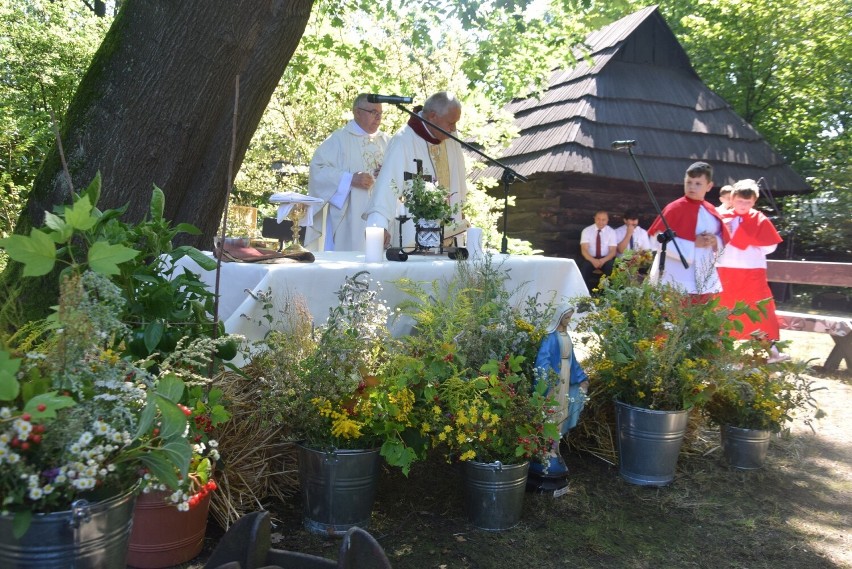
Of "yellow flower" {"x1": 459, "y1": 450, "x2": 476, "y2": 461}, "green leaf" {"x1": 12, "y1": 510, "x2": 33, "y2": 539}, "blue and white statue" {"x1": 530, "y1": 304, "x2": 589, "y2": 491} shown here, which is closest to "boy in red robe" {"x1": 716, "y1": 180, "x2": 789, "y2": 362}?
"blue and white statue" {"x1": 530, "y1": 304, "x2": 589, "y2": 491}

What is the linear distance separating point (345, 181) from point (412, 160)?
0.88m

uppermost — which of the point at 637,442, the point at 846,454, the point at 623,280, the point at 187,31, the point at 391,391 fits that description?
the point at 187,31

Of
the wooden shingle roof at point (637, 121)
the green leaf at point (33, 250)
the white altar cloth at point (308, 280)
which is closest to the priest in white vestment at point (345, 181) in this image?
the white altar cloth at point (308, 280)

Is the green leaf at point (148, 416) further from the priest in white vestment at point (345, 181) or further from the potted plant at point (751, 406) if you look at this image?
the priest in white vestment at point (345, 181)

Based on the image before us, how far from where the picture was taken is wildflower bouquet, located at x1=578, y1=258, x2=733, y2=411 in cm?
365

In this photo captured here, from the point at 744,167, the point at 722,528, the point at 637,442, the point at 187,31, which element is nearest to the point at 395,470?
the point at 637,442

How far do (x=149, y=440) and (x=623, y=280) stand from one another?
3309mm

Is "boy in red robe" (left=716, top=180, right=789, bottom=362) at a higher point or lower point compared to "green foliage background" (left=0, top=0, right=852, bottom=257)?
lower

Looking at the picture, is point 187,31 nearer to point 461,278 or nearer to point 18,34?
point 461,278

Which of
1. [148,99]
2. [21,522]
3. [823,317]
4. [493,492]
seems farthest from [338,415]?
[823,317]

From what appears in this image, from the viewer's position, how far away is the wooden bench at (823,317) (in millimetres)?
7188

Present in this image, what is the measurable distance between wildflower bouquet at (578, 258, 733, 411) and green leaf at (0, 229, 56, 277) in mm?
2901

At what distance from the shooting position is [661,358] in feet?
12.0

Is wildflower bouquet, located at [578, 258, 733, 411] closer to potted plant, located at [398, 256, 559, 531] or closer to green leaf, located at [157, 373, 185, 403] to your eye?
potted plant, located at [398, 256, 559, 531]
